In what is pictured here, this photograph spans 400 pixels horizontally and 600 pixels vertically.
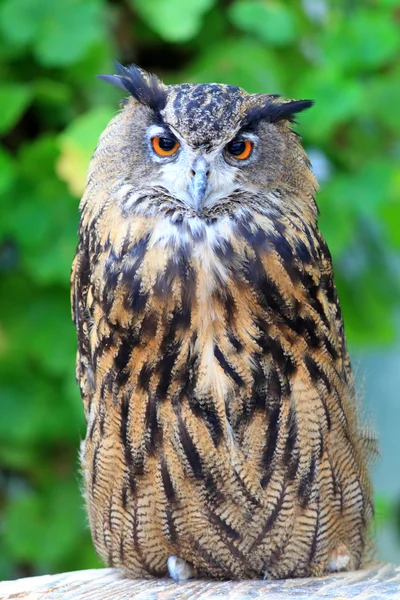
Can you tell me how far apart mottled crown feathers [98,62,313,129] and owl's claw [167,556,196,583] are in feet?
2.99

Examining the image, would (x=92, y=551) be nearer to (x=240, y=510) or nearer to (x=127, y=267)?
(x=240, y=510)

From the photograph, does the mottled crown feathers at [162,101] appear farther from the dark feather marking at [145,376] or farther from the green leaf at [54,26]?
the green leaf at [54,26]

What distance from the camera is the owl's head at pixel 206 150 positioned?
1614mm

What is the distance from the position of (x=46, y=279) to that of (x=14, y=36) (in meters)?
0.67

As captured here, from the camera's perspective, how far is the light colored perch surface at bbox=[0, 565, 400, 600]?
5.68ft

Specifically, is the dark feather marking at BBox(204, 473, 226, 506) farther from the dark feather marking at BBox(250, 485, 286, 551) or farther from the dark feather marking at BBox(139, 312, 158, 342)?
the dark feather marking at BBox(139, 312, 158, 342)

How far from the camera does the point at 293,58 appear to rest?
2928 mm

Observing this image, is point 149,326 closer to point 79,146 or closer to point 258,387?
point 258,387

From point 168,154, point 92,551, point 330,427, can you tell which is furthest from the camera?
point 92,551

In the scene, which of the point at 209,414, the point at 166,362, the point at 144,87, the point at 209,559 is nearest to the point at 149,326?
the point at 166,362

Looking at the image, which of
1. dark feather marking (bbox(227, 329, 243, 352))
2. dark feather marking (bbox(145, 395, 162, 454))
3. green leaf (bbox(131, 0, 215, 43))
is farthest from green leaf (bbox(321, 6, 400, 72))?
dark feather marking (bbox(145, 395, 162, 454))

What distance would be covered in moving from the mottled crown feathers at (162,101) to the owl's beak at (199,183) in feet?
0.45

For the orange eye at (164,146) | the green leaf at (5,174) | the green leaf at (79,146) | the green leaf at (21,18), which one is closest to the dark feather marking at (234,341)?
the orange eye at (164,146)

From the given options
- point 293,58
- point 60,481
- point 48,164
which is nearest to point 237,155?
point 48,164
